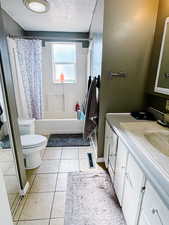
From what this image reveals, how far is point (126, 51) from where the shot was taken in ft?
5.38

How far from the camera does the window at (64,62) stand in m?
3.59

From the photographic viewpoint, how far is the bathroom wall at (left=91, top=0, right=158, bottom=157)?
1526 mm

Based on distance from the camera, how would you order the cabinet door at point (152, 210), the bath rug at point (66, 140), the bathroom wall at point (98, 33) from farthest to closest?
the bath rug at point (66, 140) < the bathroom wall at point (98, 33) < the cabinet door at point (152, 210)

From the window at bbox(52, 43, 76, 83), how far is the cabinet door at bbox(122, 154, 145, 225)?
3.12 meters

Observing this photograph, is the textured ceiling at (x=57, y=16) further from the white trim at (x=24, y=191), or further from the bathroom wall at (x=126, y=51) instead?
the white trim at (x=24, y=191)

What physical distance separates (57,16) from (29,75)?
1.24 metres

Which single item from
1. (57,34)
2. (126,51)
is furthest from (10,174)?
(57,34)

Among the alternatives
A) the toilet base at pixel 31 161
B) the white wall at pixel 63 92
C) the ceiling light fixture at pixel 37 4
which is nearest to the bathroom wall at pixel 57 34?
the white wall at pixel 63 92

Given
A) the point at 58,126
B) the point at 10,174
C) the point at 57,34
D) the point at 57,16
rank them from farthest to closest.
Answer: the point at 57,34 < the point at 58,126 < the point at 57,16 < the point at 10,174

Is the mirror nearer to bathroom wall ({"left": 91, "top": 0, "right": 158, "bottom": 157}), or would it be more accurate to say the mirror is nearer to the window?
bathroom wall ({"left": 91, "top": 0, "right": 158, "bottom": 157})

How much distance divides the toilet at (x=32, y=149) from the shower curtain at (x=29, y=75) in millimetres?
1012

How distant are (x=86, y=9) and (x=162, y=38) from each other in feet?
4.62

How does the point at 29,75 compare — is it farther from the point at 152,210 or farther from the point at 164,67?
the point at 152,210

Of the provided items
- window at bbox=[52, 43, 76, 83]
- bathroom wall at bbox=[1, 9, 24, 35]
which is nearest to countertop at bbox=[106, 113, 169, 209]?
bathroom wall at bbox=[1, 9, 24, 35]
